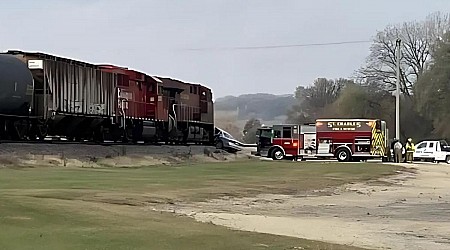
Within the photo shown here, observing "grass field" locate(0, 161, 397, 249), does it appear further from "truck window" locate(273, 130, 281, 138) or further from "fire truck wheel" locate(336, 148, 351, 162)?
"truck window" locate(273, 130, 281, 138)

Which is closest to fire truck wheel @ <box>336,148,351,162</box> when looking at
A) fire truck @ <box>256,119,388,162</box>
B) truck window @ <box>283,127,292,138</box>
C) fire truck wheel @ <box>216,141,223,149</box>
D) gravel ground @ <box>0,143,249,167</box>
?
fire truck @ <box>256,119,388,162</box>

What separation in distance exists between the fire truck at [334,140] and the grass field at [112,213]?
2653 cm

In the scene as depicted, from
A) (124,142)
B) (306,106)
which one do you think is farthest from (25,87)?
→ (306,106)

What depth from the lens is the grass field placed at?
34.6 ft

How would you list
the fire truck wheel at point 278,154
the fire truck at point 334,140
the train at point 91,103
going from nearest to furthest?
the train at point 91,103 → the fire truck at point 334,140 → the fire truck wheel at point 278,154

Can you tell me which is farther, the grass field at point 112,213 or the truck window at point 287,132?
the truck window at point 287,132

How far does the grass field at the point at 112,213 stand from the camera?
10.5m

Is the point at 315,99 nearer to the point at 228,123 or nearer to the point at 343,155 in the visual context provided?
the point at 228,123

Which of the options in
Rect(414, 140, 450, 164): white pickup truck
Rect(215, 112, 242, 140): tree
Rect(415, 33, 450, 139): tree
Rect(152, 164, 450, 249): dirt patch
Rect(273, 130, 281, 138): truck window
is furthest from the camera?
Rect(215, 112, 242, 140): tree

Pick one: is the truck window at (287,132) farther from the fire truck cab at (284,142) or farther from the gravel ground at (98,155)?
the gravel ground at (98,155)

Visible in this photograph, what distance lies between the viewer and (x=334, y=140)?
175 feet

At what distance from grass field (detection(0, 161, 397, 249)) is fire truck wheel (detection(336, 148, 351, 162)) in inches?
1032

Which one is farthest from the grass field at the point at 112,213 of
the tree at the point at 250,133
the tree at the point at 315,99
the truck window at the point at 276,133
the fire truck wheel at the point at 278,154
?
the tree at the point at 315,99

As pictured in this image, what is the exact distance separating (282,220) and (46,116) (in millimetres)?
21240
